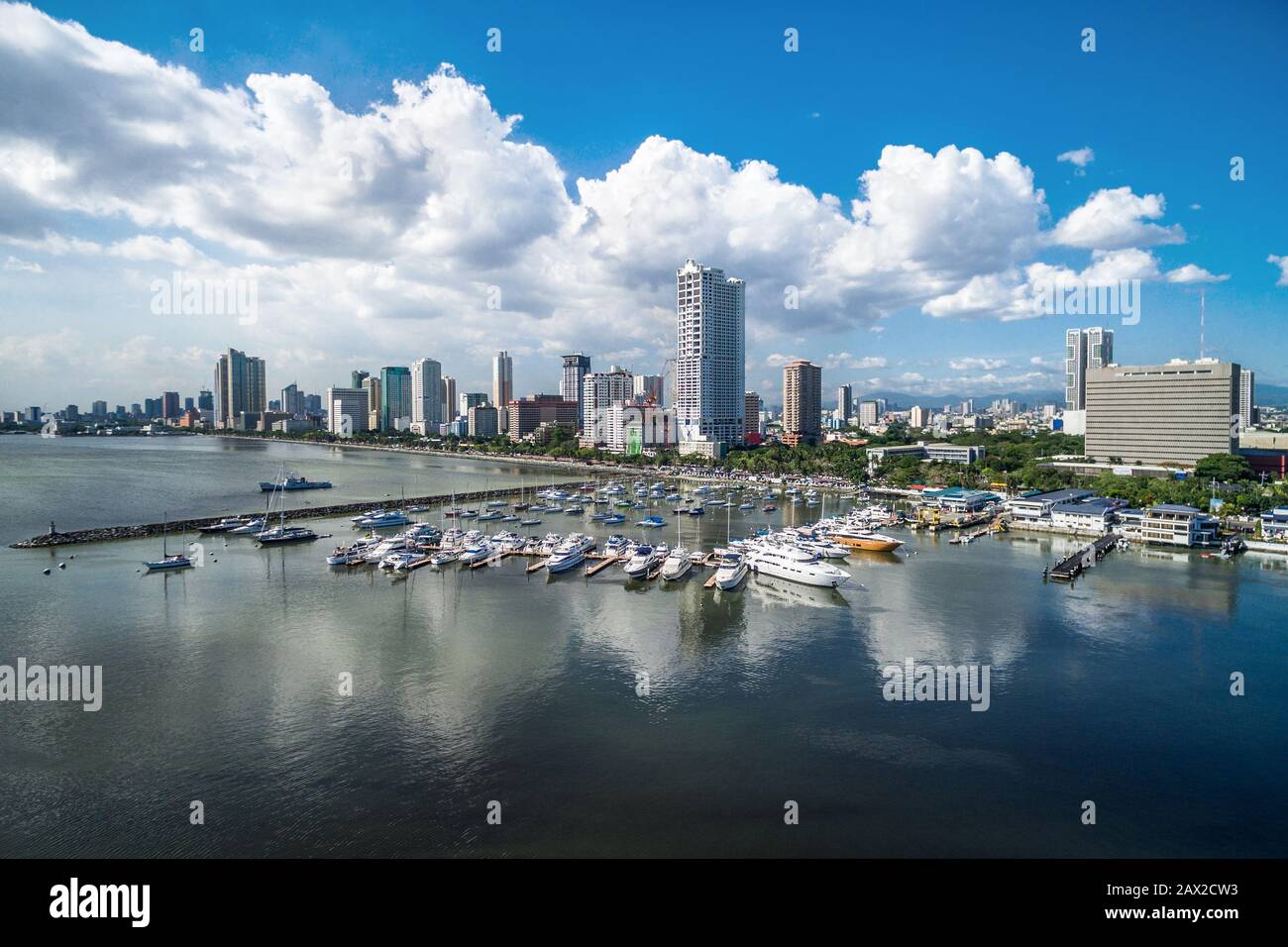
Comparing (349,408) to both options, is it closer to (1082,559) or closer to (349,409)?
(349,409)

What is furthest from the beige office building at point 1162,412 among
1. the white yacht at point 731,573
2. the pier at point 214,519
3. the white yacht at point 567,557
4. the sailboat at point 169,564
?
the sailboat at point 169,564

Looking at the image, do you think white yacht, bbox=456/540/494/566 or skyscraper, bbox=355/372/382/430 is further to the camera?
skyscraper, bbox=355/372/382/430

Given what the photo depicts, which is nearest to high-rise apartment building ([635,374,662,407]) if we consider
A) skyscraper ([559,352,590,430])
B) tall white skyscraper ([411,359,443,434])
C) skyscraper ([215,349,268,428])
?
skyscraper ([559,352,590,430])

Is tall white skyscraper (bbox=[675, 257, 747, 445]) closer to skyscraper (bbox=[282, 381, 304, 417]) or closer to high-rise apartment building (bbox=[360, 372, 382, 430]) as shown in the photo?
high-rise apartment building (bbox=[360, 372, 382, 430])

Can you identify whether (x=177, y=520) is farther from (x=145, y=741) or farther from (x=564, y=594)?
(x=145, y=741)
